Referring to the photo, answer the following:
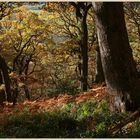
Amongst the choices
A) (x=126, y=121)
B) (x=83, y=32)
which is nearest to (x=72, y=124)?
(x=126, y=121)

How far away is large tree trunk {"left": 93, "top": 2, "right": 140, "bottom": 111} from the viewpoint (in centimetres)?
948

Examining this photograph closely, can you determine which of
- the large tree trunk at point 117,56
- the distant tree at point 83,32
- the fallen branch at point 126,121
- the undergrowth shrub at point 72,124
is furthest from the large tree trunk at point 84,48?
the fallen branch at point 126,121

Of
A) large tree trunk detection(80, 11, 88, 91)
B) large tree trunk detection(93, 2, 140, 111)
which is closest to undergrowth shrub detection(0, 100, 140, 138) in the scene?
large tree trunk detection(93, 2, 140, 111)

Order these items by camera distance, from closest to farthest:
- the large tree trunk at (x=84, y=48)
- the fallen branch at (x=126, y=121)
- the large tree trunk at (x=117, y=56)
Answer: the fallen branch at (x=126, y=121), the large tree trunk at (x=117, y=56), the large tree trunk at (x=84, y=48)

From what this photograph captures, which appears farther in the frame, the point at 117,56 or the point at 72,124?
the point at 72,124

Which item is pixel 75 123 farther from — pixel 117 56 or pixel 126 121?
pixel 117 56

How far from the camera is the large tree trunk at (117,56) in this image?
9484 mm

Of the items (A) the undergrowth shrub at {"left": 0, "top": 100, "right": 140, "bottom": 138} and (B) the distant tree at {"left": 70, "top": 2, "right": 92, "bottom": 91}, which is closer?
(A) the undergrowth shrub at {"left": 0, "top": 100, "right": 140, "bottom": 138}

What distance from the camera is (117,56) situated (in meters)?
9.62

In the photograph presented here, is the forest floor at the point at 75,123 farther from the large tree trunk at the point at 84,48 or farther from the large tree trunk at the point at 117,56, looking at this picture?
the large tree trunk at the point at 84,48

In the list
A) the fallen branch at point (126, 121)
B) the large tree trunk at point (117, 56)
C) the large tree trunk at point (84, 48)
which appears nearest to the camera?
the fallen branch at point (126, 121)

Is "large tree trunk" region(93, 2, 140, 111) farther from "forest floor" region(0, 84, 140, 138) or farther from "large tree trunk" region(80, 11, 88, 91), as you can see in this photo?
"large tree trunk" region(80, 11, 88, 91)

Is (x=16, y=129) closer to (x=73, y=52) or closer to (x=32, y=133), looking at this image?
(x=32, y=133)

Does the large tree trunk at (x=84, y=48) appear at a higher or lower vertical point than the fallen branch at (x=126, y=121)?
higher
